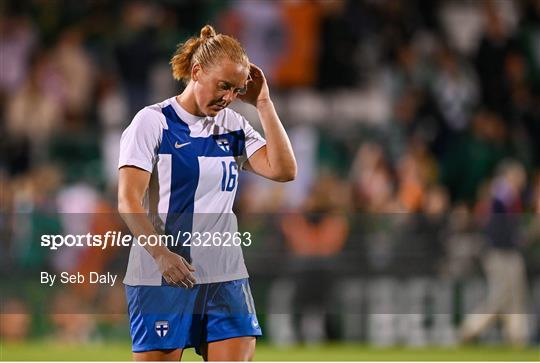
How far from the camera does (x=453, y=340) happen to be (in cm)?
1358

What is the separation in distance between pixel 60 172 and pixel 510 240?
4.96 metres

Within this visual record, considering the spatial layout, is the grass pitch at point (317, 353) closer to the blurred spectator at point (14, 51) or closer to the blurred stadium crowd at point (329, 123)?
the blurred stadium crowd at point (329, 123)

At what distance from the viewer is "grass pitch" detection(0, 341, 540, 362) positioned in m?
12.3

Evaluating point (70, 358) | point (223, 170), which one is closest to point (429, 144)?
point (70, 358)

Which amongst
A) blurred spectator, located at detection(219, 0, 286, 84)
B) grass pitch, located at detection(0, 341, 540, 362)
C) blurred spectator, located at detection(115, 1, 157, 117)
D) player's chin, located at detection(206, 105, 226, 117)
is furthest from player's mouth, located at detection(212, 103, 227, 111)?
blurred spectator, located at detection(219, 0, 286, 84)

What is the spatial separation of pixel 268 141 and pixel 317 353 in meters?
7.27

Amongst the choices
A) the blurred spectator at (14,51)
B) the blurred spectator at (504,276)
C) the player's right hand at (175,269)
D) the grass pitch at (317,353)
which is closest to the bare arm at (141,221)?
the player's right hand at (175,269)

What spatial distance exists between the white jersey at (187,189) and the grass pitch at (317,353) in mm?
5953

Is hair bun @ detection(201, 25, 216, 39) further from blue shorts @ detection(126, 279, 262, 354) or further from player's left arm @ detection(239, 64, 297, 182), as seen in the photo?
blue shorts @ detection(126, 279, 262, 354)

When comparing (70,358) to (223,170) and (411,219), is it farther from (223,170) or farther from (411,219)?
(223,170)

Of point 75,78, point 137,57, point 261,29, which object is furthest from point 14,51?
point 261,29

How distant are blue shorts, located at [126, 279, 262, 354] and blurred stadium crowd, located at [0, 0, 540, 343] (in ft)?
18.5

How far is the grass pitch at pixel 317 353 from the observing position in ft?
40.4

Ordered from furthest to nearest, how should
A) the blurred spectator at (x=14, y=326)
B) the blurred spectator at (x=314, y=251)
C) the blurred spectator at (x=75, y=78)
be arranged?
the blurred spectator at (x=75, y=78) → the blurred spectator at (x=14, y=326) → the blurred spectator at (x=314, y=251)
